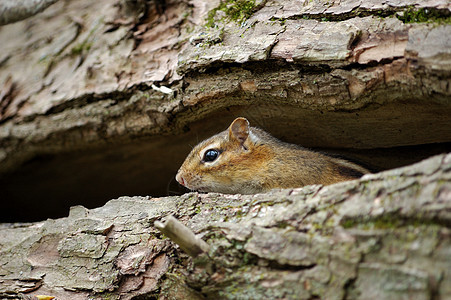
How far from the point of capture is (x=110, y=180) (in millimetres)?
5605

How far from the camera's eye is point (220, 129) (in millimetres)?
4770

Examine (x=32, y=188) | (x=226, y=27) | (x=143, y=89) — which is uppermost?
(x=226, y=27)

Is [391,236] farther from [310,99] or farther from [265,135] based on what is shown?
[265,135]

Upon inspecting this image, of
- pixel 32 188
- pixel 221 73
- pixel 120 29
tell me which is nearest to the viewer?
pixel 221 73

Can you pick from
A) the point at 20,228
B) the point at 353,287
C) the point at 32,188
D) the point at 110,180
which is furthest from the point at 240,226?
the point at 32,188

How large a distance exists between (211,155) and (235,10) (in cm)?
133

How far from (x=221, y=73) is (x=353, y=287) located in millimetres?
2240

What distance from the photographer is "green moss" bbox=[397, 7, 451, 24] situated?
283 cm

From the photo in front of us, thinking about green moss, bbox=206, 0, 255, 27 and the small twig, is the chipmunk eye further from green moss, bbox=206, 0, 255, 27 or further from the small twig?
the small twig

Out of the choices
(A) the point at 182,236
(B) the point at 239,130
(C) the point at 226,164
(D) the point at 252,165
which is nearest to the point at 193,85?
(B) the point at 239,130

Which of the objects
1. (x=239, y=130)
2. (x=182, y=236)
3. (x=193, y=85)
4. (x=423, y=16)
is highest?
(x=423, y=16)

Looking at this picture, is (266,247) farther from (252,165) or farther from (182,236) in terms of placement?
(252,165)

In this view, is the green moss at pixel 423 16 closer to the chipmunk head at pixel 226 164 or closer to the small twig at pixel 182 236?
the chipmunk head at pixel 226 164

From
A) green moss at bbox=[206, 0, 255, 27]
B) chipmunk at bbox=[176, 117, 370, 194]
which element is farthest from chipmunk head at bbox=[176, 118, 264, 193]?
green moss at bbox=[206, 0, 255, 27]
